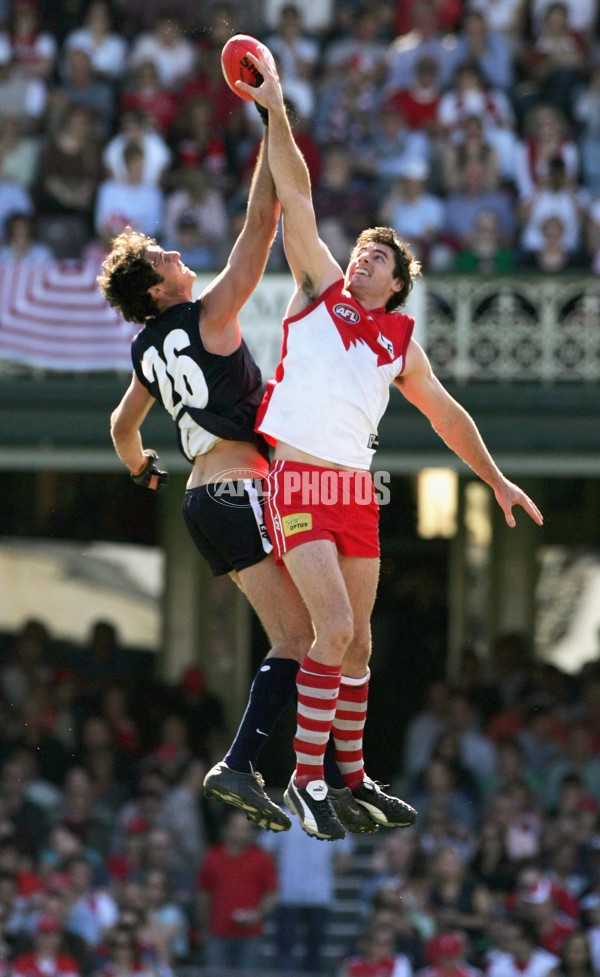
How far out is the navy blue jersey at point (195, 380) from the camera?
644 centimetres

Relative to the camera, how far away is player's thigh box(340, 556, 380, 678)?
6.43m

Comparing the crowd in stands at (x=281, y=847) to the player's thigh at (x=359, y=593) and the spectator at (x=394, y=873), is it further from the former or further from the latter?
the player's thigh at (x=359, y=593)

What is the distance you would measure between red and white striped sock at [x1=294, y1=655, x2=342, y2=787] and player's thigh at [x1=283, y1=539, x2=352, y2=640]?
0.13 metres

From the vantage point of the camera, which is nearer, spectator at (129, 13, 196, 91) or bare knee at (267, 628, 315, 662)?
bare knee at (267, 628, 315, 662)

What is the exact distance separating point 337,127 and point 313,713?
31.3ft

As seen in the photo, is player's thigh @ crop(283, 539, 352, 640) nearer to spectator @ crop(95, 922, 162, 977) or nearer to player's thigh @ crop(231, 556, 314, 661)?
player's thigh @ crop(231, 556, 314, 661)

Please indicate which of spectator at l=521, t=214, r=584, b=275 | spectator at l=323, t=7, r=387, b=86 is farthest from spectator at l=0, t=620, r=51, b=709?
spectator at l=521, t=214, r=584, b=275

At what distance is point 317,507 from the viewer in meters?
6.31

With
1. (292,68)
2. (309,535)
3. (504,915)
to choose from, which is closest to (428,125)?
(292,68)

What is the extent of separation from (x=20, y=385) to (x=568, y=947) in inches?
236

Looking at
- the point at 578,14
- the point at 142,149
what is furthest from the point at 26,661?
the point at 578,14

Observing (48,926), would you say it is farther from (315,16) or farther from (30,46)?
(315,16)

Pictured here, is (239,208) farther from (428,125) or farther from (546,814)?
(546,814)

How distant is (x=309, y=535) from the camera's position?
6285 mm
